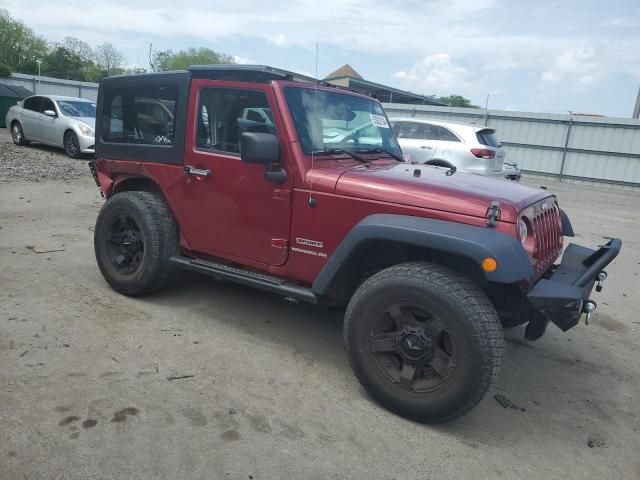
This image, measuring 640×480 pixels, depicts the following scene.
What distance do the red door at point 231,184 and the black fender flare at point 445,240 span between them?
58 cm

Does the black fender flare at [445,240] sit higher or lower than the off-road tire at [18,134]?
higher

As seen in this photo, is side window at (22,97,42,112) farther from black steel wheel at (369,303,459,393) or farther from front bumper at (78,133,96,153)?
black steel wheel at (369,303,459,393)

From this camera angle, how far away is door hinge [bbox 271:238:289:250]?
3498mm

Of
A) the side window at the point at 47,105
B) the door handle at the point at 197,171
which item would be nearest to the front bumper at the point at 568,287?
the door handle at the point at 197,171

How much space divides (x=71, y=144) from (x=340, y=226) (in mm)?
11060

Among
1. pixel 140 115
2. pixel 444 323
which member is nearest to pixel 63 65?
pixel 140 115

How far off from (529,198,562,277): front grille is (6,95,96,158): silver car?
36.4 feet

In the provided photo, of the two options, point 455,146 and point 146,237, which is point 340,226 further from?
point 455,146

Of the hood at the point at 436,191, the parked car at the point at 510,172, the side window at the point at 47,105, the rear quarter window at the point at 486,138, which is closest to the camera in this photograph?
the hood at the point at 436,191

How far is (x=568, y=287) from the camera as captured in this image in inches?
114

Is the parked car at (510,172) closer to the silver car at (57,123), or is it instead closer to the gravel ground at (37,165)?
the gravel ground at (37,165)

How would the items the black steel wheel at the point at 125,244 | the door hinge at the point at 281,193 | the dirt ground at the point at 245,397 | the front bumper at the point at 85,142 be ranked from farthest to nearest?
the front bumper at the point at 85,142 → the black steel wheel at the point at 125,244 → the door hinge at the point at 281,193 → the dirt ground at the point at 245,397

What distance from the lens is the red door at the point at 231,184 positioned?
3.50 metres

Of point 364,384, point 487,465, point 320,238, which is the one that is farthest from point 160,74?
point 487,465
